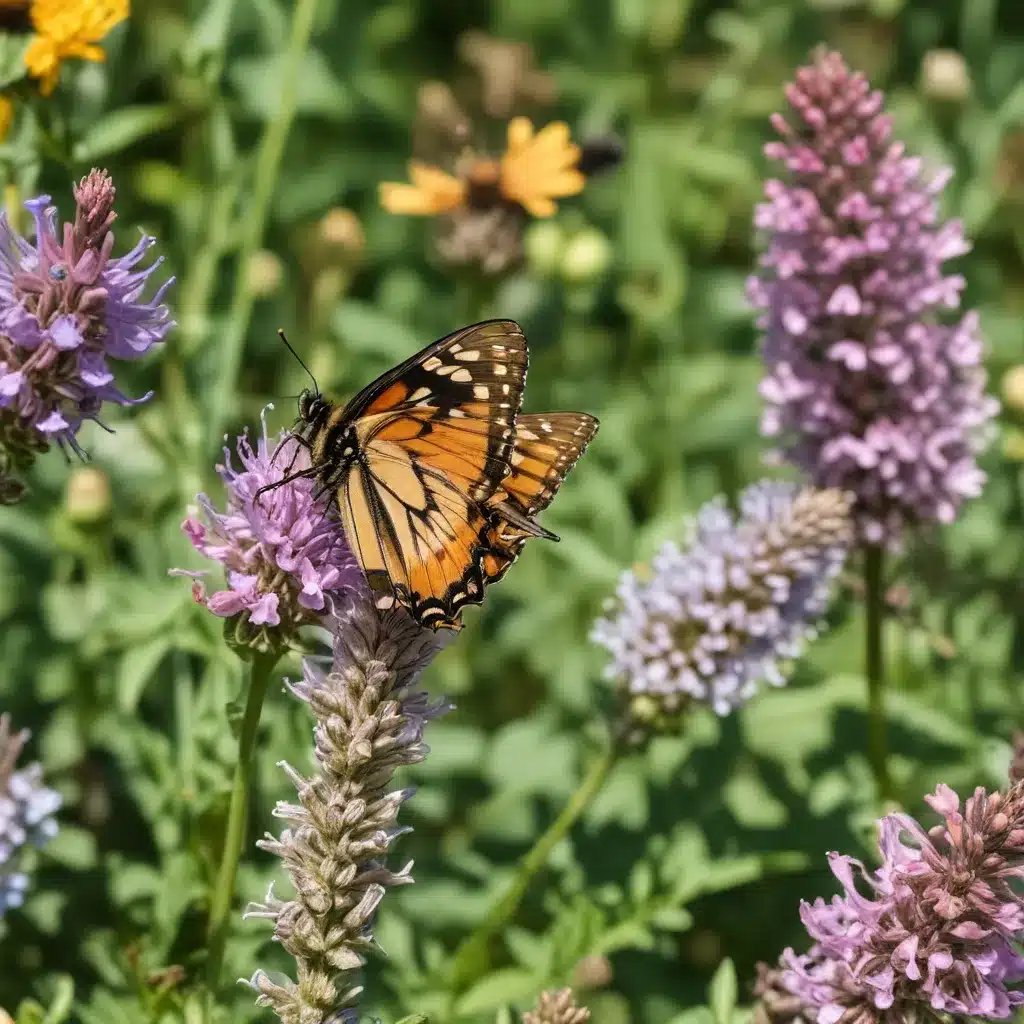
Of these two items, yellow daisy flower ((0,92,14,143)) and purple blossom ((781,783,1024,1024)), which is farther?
yellow daisy flower ((0,92,14,143))

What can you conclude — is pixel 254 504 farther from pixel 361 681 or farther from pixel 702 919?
pixel 702 919

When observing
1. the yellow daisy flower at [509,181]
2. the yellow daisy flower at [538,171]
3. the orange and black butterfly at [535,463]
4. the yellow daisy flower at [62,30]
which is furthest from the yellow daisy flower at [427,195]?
the orange and black butterfly at [535,463]

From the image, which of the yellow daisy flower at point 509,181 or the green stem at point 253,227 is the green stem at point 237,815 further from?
the yellow daisy flower at point 509,181

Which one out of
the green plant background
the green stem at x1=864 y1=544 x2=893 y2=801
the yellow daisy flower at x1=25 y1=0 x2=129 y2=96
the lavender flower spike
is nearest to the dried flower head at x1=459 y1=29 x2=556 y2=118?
the green plant background

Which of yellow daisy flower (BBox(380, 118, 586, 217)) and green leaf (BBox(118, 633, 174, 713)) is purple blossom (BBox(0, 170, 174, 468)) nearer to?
green leaf (BBox(118, 633, 174, 713))

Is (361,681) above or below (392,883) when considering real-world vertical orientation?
above

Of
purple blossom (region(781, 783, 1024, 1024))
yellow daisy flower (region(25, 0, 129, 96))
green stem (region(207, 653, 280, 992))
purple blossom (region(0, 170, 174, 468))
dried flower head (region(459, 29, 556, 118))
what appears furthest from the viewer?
dried flower head (region(459, 29, 556, 118))

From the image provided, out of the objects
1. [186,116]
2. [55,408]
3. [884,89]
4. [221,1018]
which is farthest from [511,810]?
[884,89]

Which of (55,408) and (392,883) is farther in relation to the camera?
(55,408)
